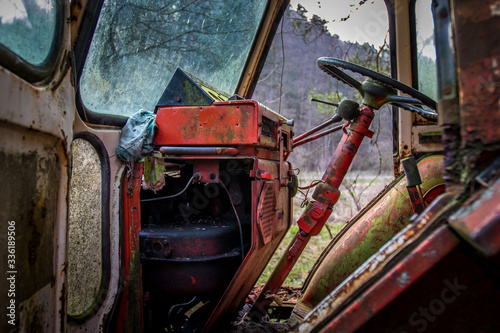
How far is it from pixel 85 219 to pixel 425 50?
2037mm

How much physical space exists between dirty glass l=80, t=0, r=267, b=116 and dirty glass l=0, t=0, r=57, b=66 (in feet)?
1.58

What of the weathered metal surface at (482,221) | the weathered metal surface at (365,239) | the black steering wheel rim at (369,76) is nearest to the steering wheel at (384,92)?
the black steering wheel rim at (369,76)

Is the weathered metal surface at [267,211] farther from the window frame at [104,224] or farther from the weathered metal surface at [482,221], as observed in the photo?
the weathered metal surface at [482,221]

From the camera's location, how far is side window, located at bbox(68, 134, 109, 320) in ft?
5.19

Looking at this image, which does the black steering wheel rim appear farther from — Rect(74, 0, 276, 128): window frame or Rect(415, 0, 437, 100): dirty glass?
Rect(74, 0, 276, 128): window frame

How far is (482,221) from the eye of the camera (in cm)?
57

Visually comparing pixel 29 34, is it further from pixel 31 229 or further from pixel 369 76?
pixel 369 76

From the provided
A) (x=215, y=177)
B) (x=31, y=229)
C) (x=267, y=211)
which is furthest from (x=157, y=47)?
(x=31, y=229)

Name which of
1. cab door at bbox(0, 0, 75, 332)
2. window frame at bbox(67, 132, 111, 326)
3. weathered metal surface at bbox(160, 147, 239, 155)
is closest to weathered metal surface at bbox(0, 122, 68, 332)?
cab door at bbox(0, 0, 75, 332)

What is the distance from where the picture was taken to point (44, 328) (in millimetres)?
1046

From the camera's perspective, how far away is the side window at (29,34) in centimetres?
94

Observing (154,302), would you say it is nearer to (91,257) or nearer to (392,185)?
(91,257)

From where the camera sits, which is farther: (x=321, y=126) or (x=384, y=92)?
(x=321, y=126)

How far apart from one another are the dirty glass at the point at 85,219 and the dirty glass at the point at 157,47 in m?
0.24
